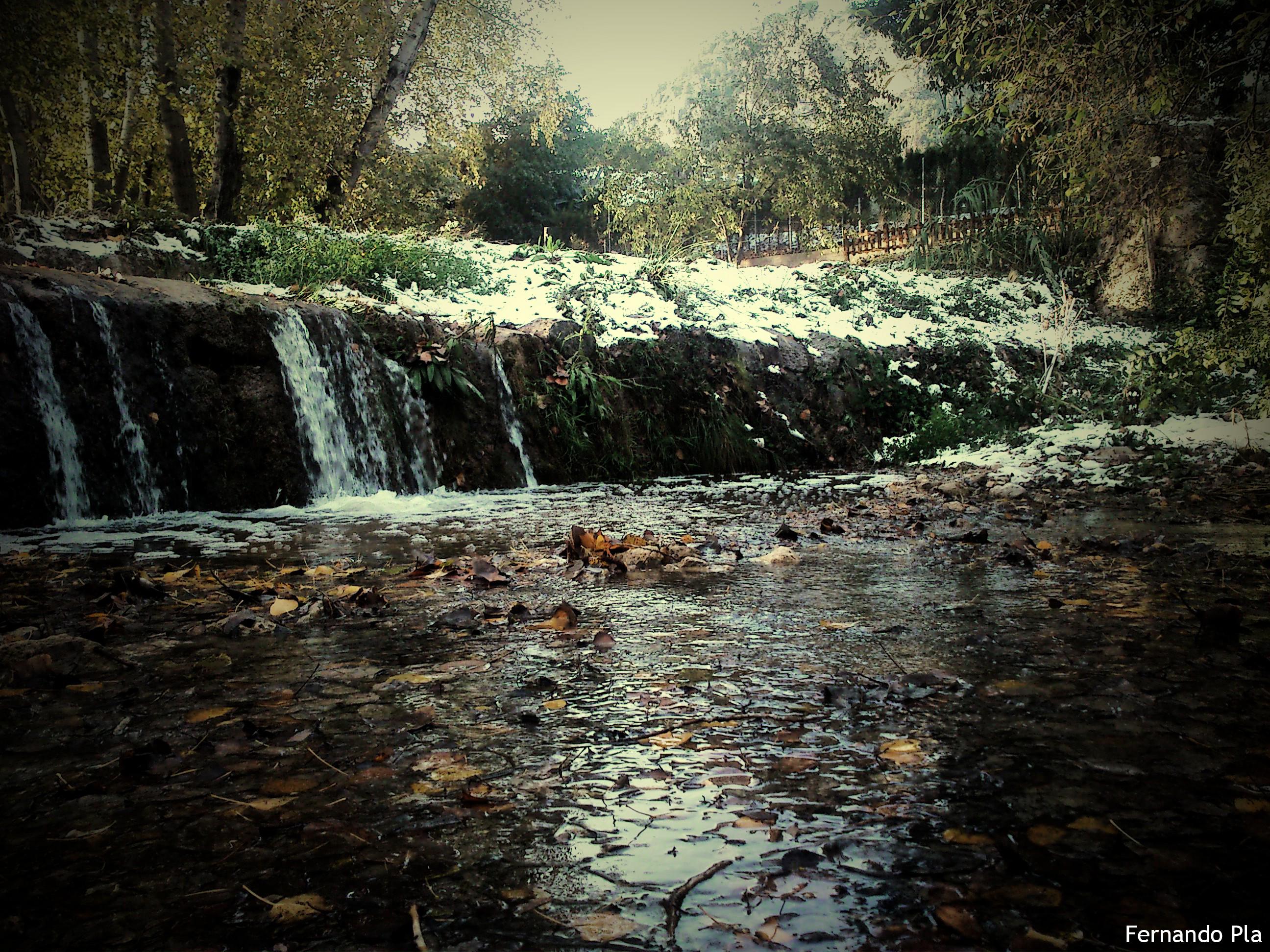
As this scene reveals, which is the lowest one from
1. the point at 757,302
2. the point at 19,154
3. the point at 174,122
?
the point at 757,302

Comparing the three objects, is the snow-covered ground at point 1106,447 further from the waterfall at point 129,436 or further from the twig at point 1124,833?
the waterfall at point 129,436

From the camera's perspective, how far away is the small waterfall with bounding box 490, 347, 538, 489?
8.89 meters

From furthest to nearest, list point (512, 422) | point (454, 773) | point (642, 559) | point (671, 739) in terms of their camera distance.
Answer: point (512, 422)
point (642, 559)
point (671, 739)
point (454, 773)

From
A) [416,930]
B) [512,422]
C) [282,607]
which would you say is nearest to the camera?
[416,930]

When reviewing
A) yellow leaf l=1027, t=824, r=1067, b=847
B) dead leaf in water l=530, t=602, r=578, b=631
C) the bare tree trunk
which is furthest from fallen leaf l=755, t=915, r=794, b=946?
the bare tree trunk

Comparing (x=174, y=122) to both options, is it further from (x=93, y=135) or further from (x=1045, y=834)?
(x=1045, y=834)

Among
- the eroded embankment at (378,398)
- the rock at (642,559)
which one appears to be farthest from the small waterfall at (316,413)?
the rock at (642,559)

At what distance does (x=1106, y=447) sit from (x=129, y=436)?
30.5ft

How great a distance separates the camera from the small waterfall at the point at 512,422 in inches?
350

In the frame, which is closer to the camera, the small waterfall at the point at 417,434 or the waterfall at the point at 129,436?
the waterfall at the point at 129,436

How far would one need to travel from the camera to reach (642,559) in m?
3.93

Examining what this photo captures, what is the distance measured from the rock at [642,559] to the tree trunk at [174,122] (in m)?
11.0

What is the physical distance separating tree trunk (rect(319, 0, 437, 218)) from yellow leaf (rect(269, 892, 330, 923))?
50.1 feet

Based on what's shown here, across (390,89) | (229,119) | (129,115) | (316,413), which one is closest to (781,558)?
(316,413)
